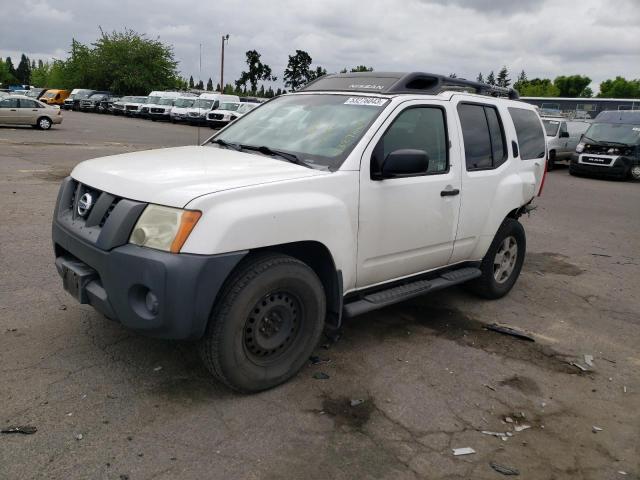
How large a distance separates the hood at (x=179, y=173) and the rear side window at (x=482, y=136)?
168 centimetres

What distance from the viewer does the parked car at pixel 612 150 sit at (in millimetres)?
17453

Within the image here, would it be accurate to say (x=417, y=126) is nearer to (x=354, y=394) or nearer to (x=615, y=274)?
(x=354, y=394)

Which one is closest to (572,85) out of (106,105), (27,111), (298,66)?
(298,66)

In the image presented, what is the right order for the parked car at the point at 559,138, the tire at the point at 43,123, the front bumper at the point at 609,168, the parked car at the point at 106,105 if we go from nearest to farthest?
the front bumper at the point at 609,168 → the parked car at the point at 559,138 → the tire at the point at 43,123 → the parked car at the point at 106,105

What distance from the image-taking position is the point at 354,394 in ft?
11.5

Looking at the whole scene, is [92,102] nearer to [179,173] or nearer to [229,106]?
[229,106]

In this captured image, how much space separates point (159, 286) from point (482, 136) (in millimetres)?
3187

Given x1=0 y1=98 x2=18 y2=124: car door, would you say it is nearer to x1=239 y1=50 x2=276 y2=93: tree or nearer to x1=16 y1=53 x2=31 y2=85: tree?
x1=239 y1=50 x2=276 y2=93: tree

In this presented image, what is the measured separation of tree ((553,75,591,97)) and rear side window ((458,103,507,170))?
116570 millimetres

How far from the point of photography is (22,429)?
114 inches

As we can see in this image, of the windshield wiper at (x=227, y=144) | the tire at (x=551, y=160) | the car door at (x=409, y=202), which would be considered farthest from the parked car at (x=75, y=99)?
the car door at (x=409, y=202)

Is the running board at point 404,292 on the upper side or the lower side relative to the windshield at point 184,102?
lower

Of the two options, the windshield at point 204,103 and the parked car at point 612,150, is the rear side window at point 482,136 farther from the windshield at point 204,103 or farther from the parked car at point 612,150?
the windshield at point 204,103

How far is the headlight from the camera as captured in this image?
9.48 ft
